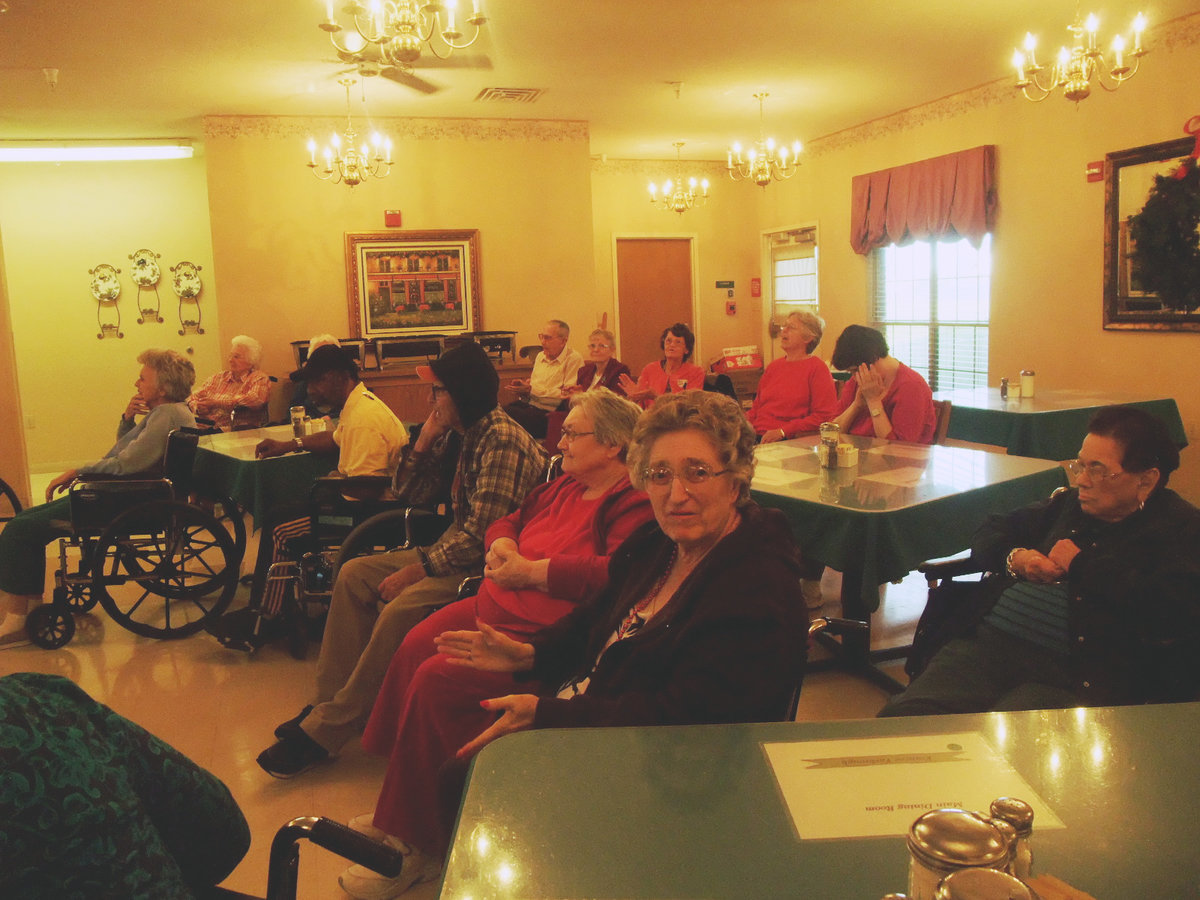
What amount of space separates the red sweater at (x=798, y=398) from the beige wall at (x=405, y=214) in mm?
3812

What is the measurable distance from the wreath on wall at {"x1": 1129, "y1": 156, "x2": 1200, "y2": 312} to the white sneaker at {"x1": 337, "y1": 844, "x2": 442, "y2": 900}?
5.78 metres

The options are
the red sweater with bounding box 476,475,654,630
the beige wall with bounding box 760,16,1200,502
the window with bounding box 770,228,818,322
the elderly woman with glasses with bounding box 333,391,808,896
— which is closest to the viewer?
the elderly woman with glasses with bounding box 333,391,808,896

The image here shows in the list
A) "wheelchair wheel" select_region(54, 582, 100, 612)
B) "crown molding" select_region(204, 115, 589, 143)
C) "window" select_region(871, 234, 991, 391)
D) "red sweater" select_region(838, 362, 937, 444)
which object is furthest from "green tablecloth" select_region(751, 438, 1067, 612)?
"crown molding" select_region(204, 115, 589, 143)

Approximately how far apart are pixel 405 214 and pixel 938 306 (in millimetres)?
4875

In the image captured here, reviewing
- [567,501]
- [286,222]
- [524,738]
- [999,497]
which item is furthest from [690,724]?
[286,222]

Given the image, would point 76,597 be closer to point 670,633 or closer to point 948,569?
point 670,633

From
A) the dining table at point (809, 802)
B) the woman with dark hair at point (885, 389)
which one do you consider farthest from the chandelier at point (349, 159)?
the dining table at point (809, 802)

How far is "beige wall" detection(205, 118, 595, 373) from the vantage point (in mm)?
7574

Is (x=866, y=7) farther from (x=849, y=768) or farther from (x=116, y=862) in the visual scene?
(x=116, y=862)

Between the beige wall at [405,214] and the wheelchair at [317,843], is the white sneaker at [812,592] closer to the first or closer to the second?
the wheelchair at [317,843]

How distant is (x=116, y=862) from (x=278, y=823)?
178cm

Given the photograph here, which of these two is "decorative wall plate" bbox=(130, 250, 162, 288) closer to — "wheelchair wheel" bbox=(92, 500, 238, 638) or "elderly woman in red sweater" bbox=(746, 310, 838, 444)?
"wheelchair wheel" bbox=(92, 500, 238, 638)

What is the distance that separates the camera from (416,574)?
295 cm

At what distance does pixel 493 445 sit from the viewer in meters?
2.95
